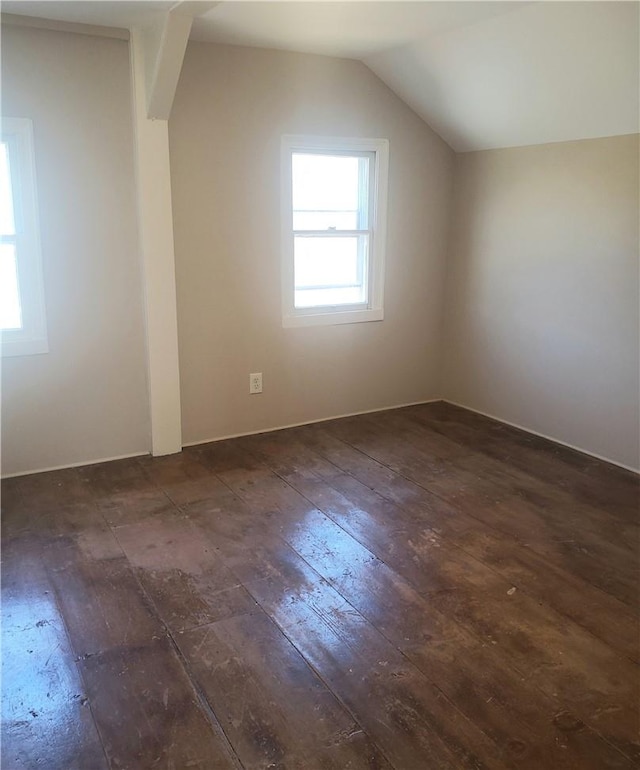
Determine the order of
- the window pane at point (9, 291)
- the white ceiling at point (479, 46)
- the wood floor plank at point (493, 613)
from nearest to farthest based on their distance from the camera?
the wood floor plank at point (493, 613)
the white ceiling at point (479, 46)
the window pane at point (9, 291)

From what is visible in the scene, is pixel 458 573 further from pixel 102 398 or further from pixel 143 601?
pixel 102 398

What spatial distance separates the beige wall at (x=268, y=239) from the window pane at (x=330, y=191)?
0.57ft

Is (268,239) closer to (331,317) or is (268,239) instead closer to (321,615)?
(331,317)

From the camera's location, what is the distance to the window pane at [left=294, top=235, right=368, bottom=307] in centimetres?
421

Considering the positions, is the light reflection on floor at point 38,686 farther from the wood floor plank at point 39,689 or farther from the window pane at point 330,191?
the window pane at point 330,191

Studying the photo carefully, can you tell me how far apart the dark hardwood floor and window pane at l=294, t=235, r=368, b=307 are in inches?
46.1

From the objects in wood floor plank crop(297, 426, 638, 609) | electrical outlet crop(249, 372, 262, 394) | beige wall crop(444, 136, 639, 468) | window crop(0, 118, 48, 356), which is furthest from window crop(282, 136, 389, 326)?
window crop(0, 118, 48, 356)

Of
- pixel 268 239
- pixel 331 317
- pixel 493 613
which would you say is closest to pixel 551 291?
pixel 331 317

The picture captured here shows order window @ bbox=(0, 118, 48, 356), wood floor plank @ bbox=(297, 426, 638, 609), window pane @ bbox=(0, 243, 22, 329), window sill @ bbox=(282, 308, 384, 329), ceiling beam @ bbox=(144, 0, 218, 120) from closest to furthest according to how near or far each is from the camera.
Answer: wood floor plank @ bbox=(297, 426, 638, 609) < ceiling beam @ bbox=(144, 0, 218, 120) < window @ bbox=(0, 118, 48, 356) < window pane @ bbox=(0, 243, 22, 329) < window sill @ bbox=(282, 308, 384, 329)

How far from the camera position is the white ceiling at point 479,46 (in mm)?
2928

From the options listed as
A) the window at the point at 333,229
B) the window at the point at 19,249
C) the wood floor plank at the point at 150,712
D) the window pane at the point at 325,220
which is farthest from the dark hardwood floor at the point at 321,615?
the window pane at the point at 325,220

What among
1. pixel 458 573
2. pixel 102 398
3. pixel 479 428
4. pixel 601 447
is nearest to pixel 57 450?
pixel 102 398

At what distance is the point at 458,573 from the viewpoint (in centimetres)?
261

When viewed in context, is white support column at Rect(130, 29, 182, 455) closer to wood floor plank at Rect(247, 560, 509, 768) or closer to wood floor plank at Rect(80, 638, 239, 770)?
wood floor plank at Rect(247, 560, 509, 768)
